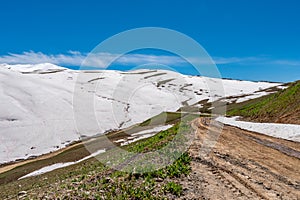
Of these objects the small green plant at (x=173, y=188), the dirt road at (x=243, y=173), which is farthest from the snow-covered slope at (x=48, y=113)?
the small green plant at (x=173, y=188)

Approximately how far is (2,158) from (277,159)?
2969 inches

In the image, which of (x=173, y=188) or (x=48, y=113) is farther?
(x=48, y=113)

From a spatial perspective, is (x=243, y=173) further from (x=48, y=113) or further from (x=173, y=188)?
(x=48, y=113)

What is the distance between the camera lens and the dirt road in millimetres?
15305

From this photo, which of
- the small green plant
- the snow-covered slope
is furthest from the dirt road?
the snow-covered slope

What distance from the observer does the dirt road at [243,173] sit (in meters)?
15.3

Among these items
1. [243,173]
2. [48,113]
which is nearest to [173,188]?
[243,173]

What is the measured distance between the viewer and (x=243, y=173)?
18328 mm

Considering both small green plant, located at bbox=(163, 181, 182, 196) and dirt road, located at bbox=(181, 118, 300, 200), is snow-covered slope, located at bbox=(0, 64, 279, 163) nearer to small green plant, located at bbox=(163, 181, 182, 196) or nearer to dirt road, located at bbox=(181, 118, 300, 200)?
dirt road, located at bbox=(181, 118, 300, 200)

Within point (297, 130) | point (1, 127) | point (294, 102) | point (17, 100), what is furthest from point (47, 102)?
point (297, 130)

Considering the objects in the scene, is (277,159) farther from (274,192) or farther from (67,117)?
(67,117)

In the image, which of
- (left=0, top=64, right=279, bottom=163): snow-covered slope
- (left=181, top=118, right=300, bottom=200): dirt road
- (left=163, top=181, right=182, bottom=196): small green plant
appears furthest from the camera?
(left=0, top=64, right=279, bottom=163): snow-covered slope

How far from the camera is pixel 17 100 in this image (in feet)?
405

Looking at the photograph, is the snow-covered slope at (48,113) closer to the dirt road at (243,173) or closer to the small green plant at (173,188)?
the dirt road at (243,173)
